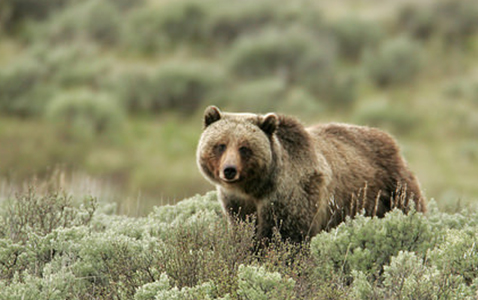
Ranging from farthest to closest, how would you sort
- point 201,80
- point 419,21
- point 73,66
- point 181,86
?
point 419,21, point 73,66, point 201,80, point 181,86

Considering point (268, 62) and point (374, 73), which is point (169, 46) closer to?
point (268, 62)

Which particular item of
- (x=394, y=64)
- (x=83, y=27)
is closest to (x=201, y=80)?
(x=83, y=27)

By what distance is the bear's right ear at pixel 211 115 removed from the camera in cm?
613

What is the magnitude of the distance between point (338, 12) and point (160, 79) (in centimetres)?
1167

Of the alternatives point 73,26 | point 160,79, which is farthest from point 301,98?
point 73,26

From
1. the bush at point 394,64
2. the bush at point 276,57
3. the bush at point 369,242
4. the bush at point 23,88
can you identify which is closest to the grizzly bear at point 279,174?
the bush at point 369,242

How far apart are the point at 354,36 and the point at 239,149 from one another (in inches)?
889

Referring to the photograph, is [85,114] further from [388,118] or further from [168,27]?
[388,118]

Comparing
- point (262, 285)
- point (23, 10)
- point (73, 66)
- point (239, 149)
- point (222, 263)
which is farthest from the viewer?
point (23, 10)

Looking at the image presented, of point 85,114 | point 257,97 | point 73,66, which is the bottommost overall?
point 85,114

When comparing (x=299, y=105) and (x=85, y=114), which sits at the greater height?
(x=299, y=105)

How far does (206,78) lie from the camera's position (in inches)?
895

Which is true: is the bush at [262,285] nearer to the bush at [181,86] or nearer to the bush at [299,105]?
the bush at [299,105]

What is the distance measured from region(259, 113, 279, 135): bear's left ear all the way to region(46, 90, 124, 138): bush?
1479 cm
